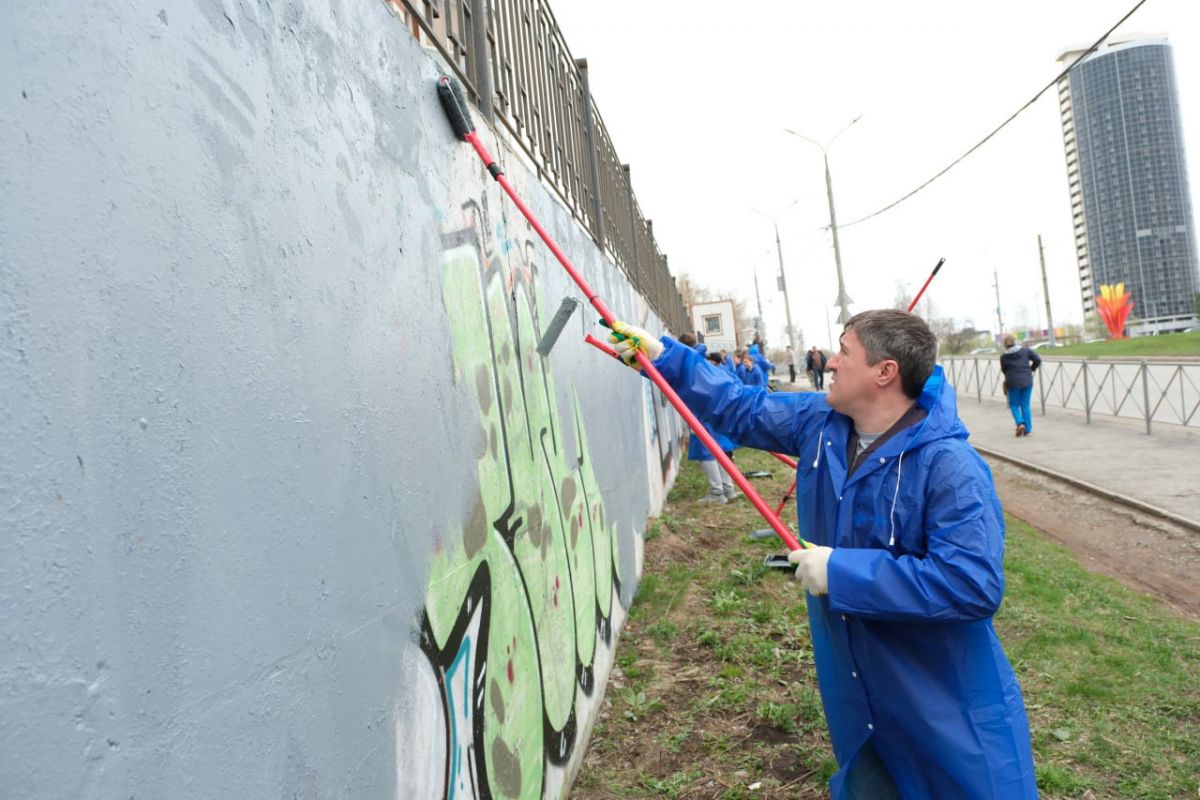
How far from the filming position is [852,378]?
97.5 inches

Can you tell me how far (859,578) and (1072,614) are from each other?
4177mm

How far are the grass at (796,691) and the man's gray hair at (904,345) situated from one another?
6.50ft

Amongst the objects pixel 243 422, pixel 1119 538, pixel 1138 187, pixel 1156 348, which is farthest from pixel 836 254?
pixel 1138 187

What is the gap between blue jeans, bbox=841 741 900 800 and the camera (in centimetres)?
238

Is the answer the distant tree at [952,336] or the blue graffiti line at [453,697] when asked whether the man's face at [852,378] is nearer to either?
the blue graffiti line at [453,697]

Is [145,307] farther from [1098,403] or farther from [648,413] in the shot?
[1098,403]

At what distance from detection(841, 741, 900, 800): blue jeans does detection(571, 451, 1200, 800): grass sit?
1.12 metres

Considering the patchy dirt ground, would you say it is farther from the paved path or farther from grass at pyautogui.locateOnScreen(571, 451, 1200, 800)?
grass at pyautogui.locateOnScreen(571, 451, 1200, 800)

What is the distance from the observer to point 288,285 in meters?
1.52

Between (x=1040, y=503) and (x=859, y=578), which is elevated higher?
(x=859, y=578)

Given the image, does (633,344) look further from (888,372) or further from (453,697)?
(453,697)

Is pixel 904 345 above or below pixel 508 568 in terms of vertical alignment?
above

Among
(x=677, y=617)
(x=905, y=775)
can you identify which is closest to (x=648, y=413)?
(x=677, y=617)

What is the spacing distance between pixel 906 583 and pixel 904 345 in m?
0.74
